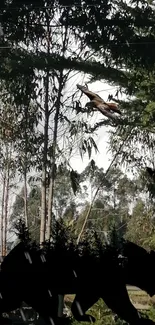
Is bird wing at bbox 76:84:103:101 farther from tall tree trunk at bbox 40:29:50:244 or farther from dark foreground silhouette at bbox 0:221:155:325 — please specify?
dark foreground silhouette at bbox 0:221:155:325

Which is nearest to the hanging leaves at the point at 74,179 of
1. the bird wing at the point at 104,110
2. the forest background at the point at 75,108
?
the forest background at the point at 75,108

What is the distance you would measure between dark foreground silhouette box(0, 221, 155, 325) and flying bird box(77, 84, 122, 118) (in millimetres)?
224

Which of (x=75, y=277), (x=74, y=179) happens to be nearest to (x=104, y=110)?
(x=74, y=179)

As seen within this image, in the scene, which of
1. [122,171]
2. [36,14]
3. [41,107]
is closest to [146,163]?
[122,171]

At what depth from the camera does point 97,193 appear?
81 cm

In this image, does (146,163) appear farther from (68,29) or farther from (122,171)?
(68,29)

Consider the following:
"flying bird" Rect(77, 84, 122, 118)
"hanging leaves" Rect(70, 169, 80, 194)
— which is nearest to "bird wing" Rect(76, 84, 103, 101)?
"flying bird" Rect(77, 84, 122, 118)

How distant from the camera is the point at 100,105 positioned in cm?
81

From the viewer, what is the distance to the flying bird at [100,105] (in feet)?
2.66

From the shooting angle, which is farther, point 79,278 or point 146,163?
point 146,163

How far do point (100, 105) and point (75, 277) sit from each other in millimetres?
280

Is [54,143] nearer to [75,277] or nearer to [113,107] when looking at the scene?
[113,107]

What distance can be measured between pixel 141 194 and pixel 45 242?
0.19m

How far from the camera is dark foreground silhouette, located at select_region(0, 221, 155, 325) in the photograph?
0.68 metres
